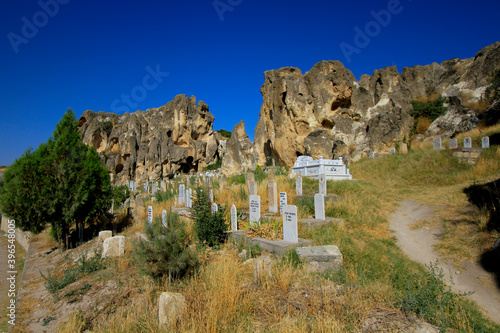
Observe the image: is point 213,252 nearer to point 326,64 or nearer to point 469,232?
point 469,232

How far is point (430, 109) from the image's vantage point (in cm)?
2525

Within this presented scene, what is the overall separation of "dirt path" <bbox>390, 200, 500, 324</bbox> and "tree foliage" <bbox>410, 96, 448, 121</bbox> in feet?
63.1

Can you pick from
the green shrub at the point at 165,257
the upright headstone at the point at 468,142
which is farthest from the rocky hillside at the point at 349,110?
the green shrub at the point at 165,257

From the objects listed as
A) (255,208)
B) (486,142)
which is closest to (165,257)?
(255,208)

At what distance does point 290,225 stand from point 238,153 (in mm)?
29390

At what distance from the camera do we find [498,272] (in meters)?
4.91

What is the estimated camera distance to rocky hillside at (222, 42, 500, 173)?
870 inches

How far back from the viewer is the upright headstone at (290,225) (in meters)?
5.62

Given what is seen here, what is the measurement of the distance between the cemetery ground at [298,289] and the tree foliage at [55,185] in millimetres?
1197

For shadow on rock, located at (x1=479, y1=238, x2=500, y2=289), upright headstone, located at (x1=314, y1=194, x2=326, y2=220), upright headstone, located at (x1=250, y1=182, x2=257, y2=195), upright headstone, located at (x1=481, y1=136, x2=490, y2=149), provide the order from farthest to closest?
upright headstone, located at (x1=481, y1=136, x2=490, y2=149) → upright headstone, located at (x1=250, y1=182, x2=257, y2=195) → upright headstone, located at (x1=314, y1=194, x2=326, y2=220) → shadow on rock, located at (x1=479, y1=238, x2=500, y2=289)

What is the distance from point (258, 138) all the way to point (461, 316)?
94.2 feet

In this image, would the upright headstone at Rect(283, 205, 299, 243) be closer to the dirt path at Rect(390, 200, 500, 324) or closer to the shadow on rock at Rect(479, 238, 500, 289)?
the dirt path at Rect(390, 200, 500, 324)

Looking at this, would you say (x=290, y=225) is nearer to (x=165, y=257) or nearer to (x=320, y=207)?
(x=320, y=207)

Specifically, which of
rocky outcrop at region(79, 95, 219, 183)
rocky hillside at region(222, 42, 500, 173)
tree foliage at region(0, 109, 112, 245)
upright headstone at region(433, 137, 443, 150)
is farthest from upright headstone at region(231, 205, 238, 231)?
rocky outcrop at region(79, 95, 219, 183)
